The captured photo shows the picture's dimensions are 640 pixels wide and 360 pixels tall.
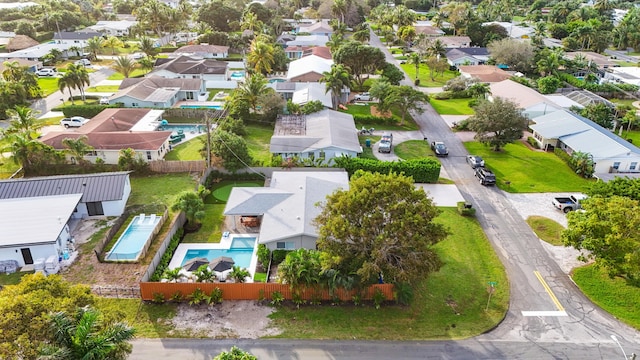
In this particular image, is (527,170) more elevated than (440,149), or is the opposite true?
(440,149)

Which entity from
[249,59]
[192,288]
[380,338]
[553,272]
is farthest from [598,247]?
[249,59]

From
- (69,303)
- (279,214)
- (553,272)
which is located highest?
(69,303)

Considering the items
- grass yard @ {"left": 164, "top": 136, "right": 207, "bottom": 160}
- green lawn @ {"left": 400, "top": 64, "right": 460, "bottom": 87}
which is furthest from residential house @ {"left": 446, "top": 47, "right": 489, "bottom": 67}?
grass yard @ {"left": 164, "top": 136, "right": 207, "bottom": 160}

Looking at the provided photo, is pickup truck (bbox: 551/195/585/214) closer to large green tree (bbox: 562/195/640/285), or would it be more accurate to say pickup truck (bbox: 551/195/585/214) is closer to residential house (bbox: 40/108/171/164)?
large green tree (bbox: 562/195/640/285)

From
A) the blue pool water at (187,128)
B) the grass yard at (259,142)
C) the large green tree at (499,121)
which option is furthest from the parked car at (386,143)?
the blue pool water at (187,128)

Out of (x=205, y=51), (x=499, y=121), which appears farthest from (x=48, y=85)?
(x=499, y=121)

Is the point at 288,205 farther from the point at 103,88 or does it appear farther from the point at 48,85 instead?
the point at 48,85

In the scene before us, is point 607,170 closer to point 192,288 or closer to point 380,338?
point 380,338
